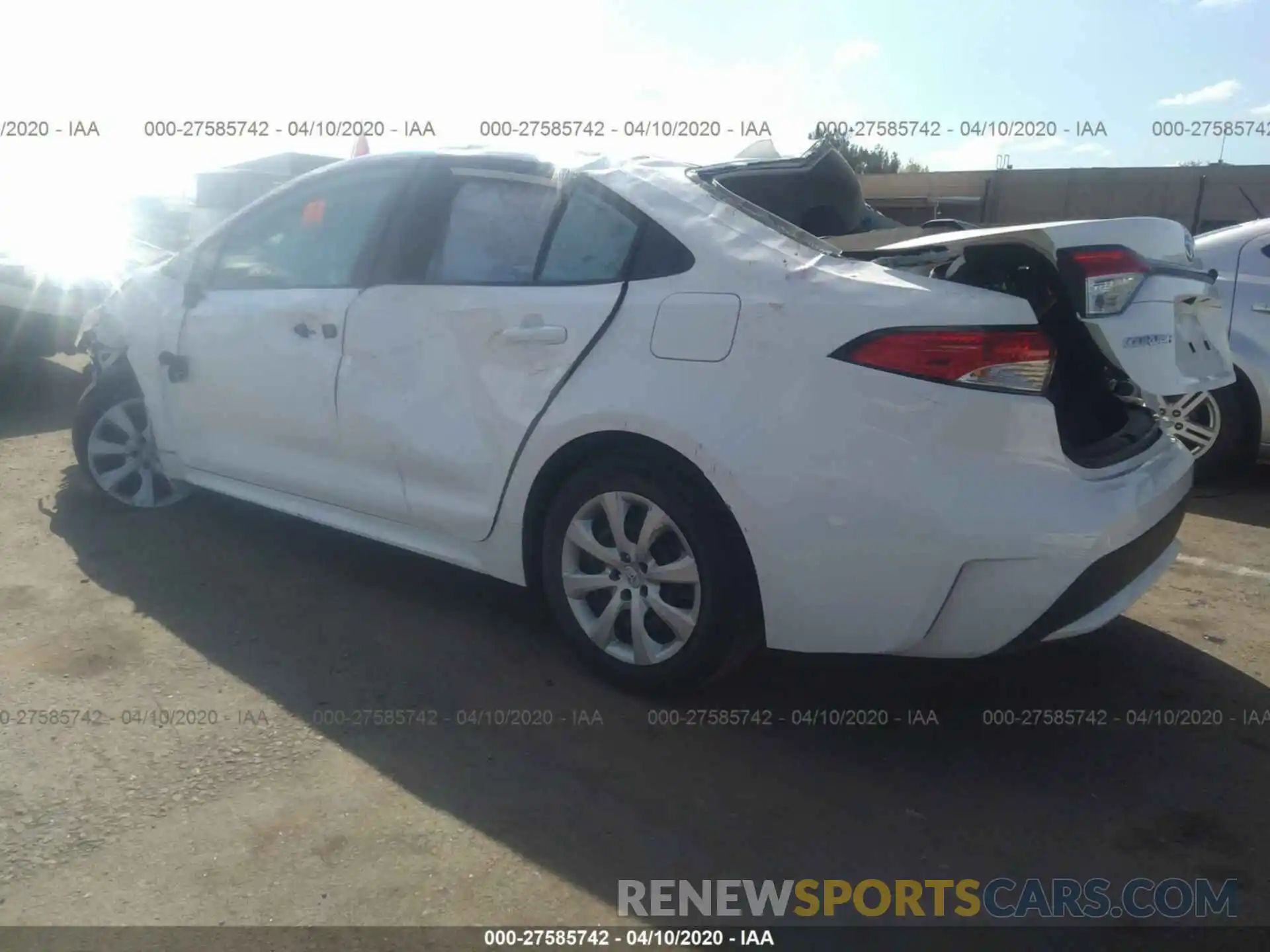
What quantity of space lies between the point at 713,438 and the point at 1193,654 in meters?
2.00

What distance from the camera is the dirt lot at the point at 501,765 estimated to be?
2414 millimetres

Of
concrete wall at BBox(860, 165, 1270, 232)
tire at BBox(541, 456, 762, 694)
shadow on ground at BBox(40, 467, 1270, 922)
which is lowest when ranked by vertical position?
shadow on ground at BBox(40, 467, 1270, 922)

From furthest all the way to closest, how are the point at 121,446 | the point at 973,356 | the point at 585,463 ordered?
Result: 1. the point at 121,446
2. the point at 585,463
3. the point at 973,356

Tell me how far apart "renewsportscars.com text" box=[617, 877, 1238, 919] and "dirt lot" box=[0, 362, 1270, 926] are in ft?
0.13

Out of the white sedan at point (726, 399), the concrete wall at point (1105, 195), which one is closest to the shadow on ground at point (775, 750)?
the white sedan at point (726, 399)

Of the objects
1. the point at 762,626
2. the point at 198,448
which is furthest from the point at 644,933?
the point at 198,448

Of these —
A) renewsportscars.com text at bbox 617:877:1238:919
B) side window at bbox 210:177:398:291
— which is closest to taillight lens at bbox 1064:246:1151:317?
renewsportscars.com text at bbox 617:877:1238:919

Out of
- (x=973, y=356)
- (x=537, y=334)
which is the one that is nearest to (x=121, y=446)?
(x=537, y=334)

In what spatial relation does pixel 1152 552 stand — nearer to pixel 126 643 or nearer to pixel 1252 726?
pixel 1252 726

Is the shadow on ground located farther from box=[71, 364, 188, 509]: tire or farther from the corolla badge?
the corolla badge

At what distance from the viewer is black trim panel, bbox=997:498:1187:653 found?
2.61 meters

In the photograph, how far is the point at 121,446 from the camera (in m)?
4.91

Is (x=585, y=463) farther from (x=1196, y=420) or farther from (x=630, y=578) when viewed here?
(x=1196, y=420)

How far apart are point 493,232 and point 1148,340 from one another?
Answer: 6.57ft
